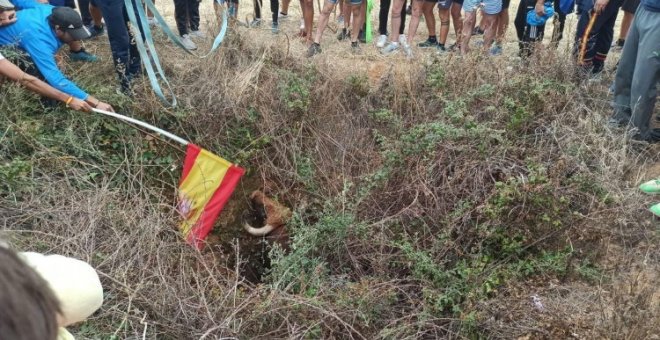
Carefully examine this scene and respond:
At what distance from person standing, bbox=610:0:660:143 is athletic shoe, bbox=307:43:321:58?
2.79 m

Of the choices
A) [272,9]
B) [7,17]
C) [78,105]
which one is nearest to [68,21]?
[7,17]

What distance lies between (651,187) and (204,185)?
2.98 metres

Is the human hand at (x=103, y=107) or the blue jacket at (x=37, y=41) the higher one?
the blue jacket at (x=37, y=41)

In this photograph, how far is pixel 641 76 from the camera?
A: 4.10 m

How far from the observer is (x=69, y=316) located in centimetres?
134

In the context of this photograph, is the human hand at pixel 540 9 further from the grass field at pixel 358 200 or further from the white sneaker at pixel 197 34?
the white sneaker at pixel 197 34

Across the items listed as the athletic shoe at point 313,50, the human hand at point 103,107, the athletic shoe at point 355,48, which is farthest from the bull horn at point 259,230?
the athletic shoe at point 355,48

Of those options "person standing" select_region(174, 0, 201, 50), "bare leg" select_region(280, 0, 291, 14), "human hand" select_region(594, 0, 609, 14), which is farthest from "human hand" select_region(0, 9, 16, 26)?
"human hand" select_region(594, 0, 609, 14)

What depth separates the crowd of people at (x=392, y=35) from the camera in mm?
3732

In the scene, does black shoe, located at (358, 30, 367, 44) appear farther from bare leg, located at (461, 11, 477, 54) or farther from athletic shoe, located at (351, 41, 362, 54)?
bare leg, located at (461, 11, 477, 54)

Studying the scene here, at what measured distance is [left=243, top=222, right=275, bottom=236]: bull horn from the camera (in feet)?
13.5

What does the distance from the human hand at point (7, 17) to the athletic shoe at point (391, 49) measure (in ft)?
12.0

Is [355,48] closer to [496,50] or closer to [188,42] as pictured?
[496,50]

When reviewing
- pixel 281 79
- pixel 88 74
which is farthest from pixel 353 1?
pixel 88 74
